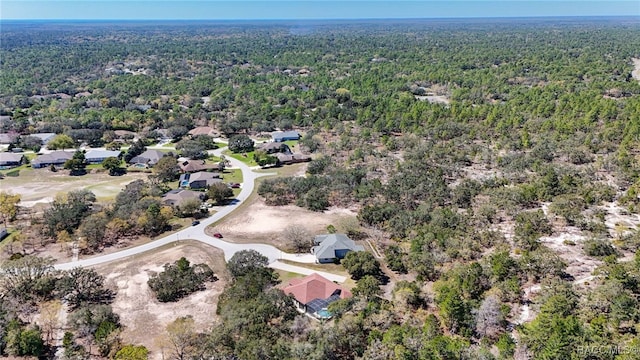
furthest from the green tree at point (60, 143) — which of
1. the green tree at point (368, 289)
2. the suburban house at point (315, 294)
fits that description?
the green tree at point (368, 289)

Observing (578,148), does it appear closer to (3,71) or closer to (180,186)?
(180,186)

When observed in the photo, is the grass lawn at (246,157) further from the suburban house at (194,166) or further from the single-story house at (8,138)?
the single-story house at (8,138)

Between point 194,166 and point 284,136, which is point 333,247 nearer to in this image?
point 194,166

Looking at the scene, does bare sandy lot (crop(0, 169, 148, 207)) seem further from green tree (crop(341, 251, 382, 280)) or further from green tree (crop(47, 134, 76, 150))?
green tree (crop(341, 251, 382, 280))

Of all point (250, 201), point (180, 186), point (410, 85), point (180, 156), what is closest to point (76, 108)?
point (180, 156)

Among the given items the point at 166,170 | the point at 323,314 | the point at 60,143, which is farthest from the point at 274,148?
the point at 323,314

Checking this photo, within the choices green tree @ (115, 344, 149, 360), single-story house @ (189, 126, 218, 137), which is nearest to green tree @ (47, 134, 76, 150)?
single-story house @ (189, 126, 218, 137)
